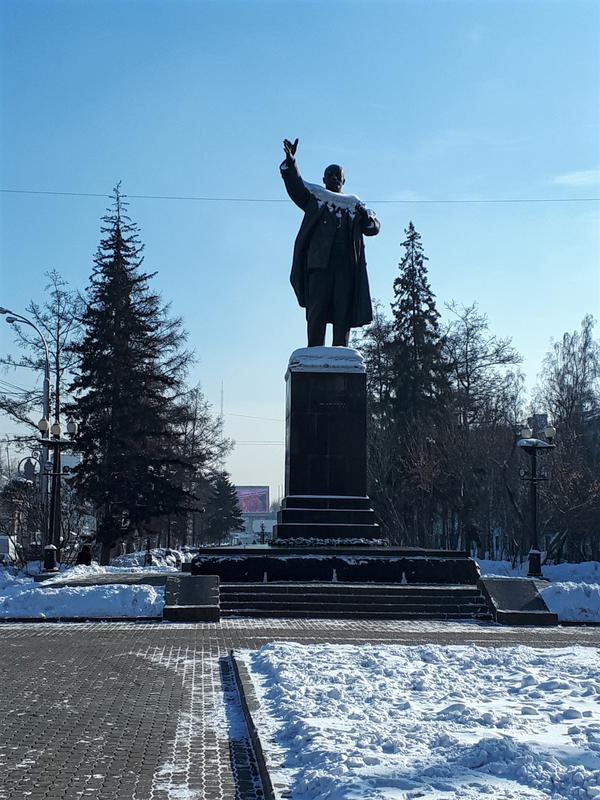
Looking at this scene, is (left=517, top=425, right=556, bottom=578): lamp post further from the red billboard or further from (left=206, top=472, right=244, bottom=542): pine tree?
the red billboard

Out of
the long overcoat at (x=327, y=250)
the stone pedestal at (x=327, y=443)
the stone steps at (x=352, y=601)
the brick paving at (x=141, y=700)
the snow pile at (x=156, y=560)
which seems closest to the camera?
the brick paving at (x=141, y=700)

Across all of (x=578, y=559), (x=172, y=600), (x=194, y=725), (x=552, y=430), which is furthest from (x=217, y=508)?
(x=194, y=725)

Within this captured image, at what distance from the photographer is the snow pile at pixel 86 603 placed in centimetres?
1424

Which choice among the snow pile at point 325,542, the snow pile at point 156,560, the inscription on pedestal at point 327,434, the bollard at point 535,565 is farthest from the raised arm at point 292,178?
the snow pile at point 156,560

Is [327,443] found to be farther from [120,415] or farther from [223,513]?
[223,513]

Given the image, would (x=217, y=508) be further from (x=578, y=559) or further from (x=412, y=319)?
(x=578, y=559)

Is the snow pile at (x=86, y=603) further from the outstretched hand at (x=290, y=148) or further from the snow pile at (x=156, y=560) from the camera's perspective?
the snow pile at (x=156, y=560)

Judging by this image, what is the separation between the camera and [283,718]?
651cm

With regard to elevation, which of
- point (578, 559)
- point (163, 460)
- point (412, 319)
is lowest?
point (578, 559)

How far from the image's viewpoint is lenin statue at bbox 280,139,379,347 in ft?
63.6

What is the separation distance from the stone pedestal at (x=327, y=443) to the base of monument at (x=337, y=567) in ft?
5.40

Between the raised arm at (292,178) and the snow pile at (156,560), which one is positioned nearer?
the raised arm at (292,178)

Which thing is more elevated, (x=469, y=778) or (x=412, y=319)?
(x=412, y=319)

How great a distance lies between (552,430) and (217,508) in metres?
55.6
